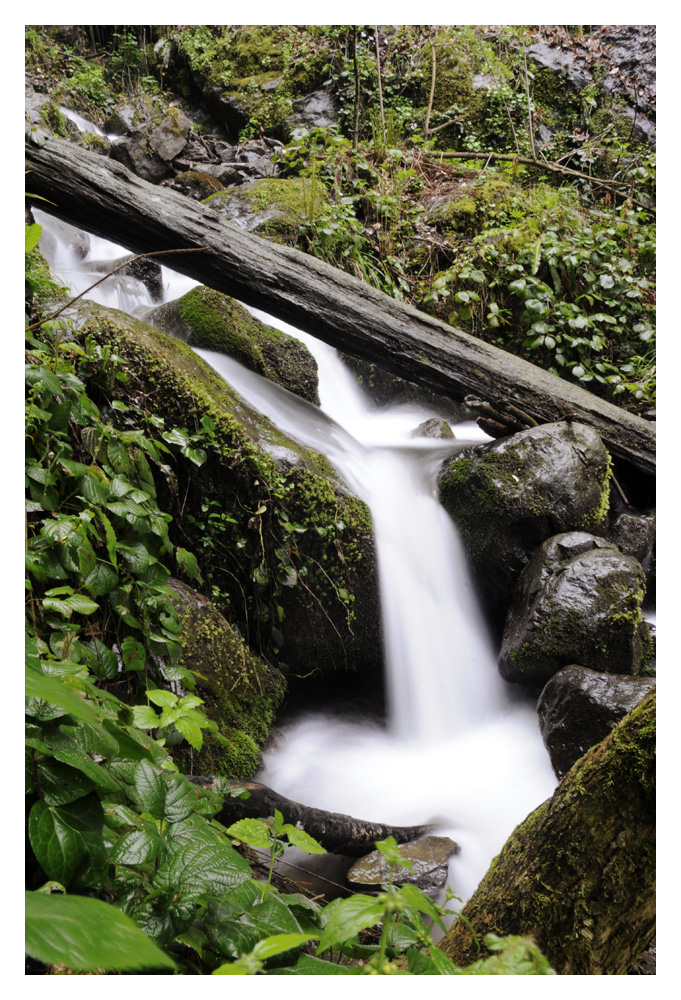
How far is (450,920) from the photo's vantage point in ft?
5.11

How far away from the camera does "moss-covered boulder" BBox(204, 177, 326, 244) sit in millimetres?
4352

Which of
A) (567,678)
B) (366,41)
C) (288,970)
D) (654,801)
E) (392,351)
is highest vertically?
(366,41)

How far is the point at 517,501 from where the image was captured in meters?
2.83

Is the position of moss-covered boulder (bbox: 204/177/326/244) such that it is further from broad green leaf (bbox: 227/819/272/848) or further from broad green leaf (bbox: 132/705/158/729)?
broad green leaf (bbox: 227/819/272/848)

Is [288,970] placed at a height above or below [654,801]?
below

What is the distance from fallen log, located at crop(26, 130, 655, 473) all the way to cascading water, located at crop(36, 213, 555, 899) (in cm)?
48

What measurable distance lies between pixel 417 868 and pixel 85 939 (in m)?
1.56

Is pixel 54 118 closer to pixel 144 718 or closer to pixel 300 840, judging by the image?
pixel 144 718

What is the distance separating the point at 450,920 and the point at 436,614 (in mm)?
1357

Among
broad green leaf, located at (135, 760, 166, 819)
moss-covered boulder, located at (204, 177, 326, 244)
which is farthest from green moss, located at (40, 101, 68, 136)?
broad green leaf, located at (135, 760, 166, 819)

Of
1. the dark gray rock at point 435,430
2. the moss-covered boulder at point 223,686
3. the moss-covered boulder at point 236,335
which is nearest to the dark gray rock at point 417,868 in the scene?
the moss-covered boulder at point 223,686

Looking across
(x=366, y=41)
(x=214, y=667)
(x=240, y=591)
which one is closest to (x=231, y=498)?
(x=240, y=591)

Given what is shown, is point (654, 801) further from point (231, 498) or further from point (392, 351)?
point (392, 351)

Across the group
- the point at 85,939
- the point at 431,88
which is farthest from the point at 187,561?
the point at 431,88
